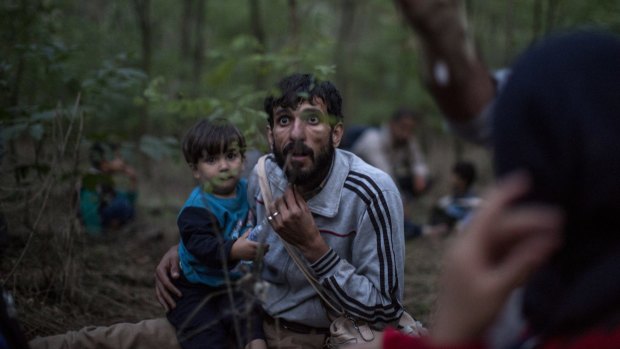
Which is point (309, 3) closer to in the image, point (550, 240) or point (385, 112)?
point (385, 112)

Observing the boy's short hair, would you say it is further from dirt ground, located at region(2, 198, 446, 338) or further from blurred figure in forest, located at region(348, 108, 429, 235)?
blurred figure in forest, located at region(348, 108, 429, 235)

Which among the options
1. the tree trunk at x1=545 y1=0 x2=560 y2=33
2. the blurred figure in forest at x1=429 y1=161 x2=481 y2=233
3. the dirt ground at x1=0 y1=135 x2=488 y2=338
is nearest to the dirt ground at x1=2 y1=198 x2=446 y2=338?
the dirt ground at x1=0 y1=135 x2=488 y2=338

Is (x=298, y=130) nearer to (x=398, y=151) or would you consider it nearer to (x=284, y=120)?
(x=284, y=120)

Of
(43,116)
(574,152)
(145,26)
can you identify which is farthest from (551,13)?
(574,152)

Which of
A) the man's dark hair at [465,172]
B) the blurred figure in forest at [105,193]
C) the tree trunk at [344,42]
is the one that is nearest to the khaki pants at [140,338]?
the blurred figure in forest at [105,193]

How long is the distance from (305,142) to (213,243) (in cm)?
60

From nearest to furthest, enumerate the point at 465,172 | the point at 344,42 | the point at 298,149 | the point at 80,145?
the point at 298,149 → the point at 80,145 → the point at 465,172 → the point at 344,42

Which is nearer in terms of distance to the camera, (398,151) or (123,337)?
(123,337)

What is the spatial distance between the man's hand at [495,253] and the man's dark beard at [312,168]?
1.48 m

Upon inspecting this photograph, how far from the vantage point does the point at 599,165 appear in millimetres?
1149

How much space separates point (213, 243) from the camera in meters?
2.73

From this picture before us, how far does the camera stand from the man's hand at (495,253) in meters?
1.15

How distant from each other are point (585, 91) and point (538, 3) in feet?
24.4

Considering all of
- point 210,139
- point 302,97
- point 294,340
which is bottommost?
point 294,340
